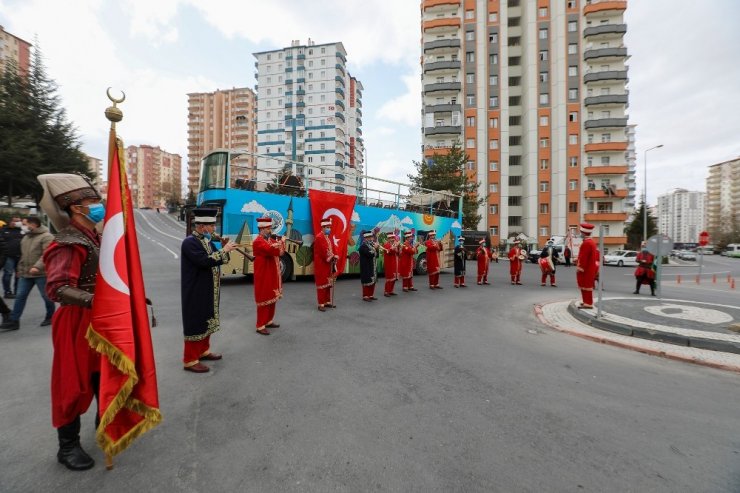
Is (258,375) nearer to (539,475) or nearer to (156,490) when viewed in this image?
(156,490)

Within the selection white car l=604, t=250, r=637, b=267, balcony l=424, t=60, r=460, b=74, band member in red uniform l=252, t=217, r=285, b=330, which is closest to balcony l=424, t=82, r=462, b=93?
balcony l=424, t=60, r=460, b=74

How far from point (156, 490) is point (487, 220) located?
50.4 m

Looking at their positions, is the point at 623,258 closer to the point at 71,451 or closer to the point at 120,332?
the point at 120,332

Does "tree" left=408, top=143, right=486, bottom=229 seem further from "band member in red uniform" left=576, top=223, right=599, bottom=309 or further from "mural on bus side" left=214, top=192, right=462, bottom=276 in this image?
"band member in red uniform" left=576, top=223, right=599, bottom=309

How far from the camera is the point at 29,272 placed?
6109 millimetres

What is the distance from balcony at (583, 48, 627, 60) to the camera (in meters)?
44.9

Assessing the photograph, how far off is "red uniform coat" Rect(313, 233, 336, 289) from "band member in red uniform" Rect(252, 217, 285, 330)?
1843mm

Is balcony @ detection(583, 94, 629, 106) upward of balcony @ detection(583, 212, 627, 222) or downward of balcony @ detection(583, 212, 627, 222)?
upward

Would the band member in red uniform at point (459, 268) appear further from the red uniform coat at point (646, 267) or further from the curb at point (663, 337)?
the curb at point (663, 337)

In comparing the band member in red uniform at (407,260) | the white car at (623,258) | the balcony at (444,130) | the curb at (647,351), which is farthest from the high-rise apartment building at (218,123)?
the curb at (647,351)

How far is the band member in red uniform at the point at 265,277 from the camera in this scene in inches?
242

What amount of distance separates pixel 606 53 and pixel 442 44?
811 inches

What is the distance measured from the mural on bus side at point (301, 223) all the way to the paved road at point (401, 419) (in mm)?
5523

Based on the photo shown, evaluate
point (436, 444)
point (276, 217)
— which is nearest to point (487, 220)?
point (276, 217)
